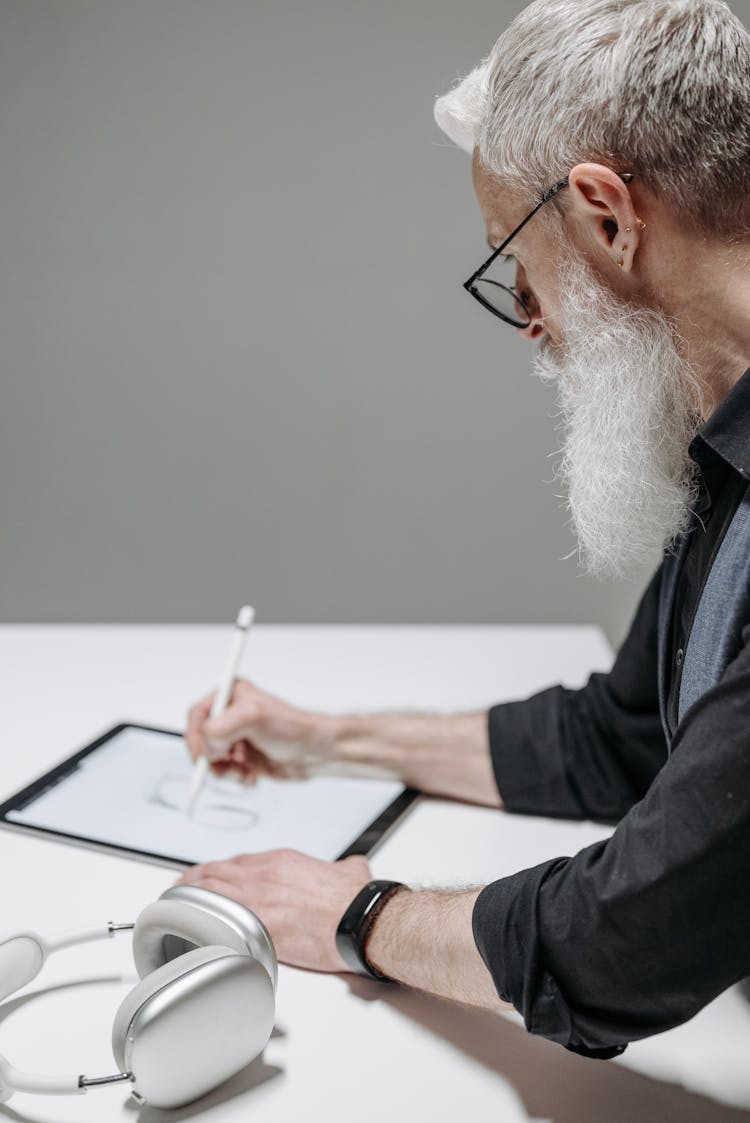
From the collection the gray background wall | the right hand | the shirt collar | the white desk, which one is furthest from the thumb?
the gray background wall

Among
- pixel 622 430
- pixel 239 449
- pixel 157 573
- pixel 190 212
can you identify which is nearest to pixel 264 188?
pixel 190 212

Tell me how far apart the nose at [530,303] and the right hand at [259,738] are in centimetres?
51

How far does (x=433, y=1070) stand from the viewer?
33.5 inches

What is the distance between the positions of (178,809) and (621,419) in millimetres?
590

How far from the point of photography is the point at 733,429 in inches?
37.0

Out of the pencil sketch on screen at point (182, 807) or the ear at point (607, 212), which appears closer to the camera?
the ear at point (607, 212)

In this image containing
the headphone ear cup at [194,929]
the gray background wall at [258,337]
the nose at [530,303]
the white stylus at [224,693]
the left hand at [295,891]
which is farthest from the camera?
the gray background wall at [258,337]

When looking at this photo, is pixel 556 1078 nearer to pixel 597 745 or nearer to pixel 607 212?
pixel 597 745

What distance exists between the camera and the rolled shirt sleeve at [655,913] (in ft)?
2.43

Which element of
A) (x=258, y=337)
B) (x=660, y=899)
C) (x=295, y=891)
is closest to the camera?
(x=660, y=899)

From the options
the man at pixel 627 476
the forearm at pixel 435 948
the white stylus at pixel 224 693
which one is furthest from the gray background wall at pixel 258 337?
the forearm at pixel 435 948

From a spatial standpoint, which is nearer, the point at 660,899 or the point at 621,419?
the point at 660,899

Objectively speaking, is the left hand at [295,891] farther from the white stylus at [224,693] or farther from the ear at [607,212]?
the ear at [607,212]

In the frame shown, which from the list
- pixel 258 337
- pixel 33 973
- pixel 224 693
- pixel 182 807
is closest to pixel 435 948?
pixel 33 973
